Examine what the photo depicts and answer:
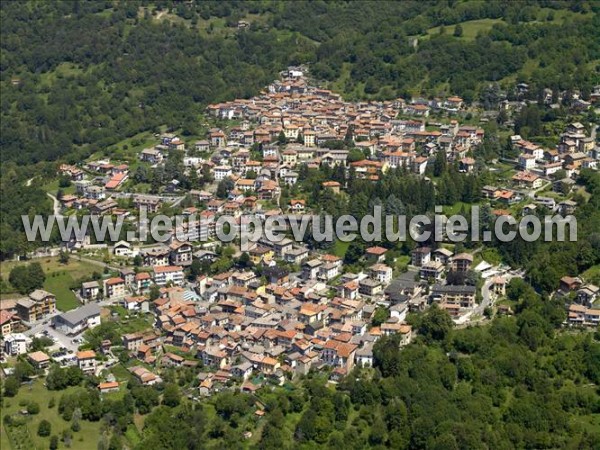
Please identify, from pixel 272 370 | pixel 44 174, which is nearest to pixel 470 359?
pixel 272 370

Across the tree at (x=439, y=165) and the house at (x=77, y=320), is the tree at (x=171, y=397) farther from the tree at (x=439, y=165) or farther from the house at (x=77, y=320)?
the tree at (x=439, y=165)

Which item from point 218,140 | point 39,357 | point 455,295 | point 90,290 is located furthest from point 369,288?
point 218,140

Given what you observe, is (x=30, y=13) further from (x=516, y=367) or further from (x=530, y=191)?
(x=516, y=367)

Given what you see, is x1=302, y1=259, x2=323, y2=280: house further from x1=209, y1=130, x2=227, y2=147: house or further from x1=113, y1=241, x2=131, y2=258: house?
x1=209, y1=130, x2=227, y2=147: house

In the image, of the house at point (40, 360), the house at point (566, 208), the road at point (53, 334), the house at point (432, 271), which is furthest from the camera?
the house at point (566, 208)

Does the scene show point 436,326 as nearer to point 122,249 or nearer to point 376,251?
point 376,251

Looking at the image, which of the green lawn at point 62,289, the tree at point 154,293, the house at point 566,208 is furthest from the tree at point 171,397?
the house at point 566,208

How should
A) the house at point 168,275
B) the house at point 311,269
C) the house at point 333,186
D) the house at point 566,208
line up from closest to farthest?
the house at point 311,269, the house at point 168,275, the house at point 566,208, the house at point 333,186

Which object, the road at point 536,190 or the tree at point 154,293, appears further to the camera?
the road at point 536,190
